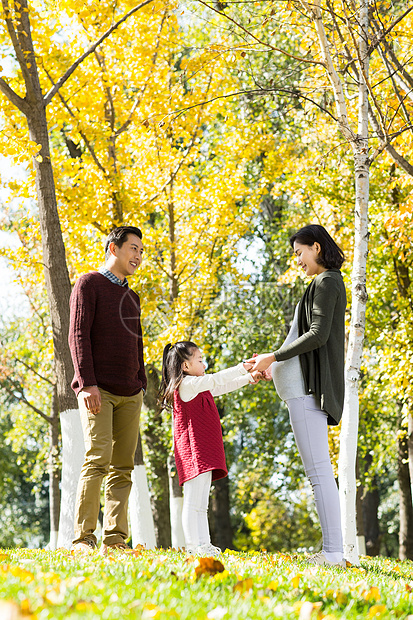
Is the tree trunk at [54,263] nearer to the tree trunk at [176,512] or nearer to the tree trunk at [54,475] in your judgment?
the tree trunk at [176,512]

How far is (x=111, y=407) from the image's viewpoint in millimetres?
4434

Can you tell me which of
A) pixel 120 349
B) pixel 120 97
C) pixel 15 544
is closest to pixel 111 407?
pixel 120 349

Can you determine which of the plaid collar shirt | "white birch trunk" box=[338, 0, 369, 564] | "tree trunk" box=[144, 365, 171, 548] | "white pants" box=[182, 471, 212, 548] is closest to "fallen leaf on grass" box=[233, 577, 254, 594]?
"white pants" box=[182, 471, 212, 548]

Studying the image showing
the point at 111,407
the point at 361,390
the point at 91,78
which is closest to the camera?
the point at 111,407

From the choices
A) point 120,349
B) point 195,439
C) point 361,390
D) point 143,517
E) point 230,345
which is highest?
point 230,345

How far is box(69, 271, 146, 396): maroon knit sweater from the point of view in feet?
14.1

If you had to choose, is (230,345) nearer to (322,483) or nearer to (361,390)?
(361,390)

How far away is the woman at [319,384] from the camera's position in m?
4.08

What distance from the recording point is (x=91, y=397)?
13.9 feet

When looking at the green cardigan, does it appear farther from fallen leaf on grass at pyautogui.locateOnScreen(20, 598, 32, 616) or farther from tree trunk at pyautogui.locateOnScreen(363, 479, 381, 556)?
tree trunk at pyautogui.locateOnScreen(363, 479, 381, 556)

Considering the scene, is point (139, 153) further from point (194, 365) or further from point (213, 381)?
point (213, 381)

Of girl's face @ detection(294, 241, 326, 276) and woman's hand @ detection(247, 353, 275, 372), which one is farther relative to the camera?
girl's face @ detection(294, 241, 326, 276)

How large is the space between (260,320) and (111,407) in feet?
34.8

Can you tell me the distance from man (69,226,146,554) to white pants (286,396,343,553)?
126 centimetres
